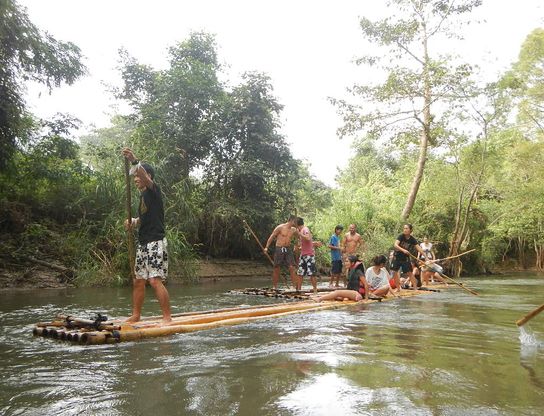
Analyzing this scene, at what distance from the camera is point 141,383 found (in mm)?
2887

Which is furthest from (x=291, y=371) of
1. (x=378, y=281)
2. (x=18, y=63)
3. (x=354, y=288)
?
(x=18, y=63)

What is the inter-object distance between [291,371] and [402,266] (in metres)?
7.13

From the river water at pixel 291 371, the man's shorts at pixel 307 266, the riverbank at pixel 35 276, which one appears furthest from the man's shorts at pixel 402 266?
the riverbank at pixel 35 276

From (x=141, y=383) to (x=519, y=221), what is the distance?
67.1 feet

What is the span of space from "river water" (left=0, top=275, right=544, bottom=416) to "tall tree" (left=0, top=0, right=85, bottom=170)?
6.79m

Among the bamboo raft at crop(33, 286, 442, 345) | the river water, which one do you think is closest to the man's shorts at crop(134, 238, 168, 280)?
the bamboo raft at crop(33, 286, 442, 345)

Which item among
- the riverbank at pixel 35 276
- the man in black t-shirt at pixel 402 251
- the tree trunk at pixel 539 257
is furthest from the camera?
the tree trunk at pixel 539 257

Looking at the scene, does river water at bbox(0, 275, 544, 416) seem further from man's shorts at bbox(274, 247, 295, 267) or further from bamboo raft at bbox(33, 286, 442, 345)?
man's shorts at bbox(274, 247, 295, 267)

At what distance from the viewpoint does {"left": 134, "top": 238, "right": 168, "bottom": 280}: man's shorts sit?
468 cm

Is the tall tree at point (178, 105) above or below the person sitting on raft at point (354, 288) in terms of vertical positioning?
above

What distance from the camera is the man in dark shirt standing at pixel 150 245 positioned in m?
4.68

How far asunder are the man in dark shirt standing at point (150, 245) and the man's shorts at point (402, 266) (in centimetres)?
596

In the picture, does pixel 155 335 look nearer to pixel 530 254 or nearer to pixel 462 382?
pixel 462 382

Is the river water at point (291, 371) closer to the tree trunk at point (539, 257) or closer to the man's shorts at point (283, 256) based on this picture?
the man's shorts at point (283, 256)
